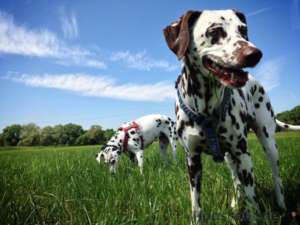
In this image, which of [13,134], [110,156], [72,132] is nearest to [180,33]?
[110,156]

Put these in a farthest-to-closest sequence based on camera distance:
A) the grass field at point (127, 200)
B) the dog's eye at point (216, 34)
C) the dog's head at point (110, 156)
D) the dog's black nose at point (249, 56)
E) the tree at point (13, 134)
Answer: the tree at point (13, 134) → the dog's head at point (110, 156) → the grass field at point (127, 200) → the dog's eye at point (216, 34) → the dog's black nose at point (249, 56)

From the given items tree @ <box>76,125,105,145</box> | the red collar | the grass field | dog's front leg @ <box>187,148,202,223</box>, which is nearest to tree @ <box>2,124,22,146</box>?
tree @ <box>76,125,105,145</box>

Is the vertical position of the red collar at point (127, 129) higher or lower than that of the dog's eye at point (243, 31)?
lower

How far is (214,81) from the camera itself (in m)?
3.44

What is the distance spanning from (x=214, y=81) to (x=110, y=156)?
6.50 metres

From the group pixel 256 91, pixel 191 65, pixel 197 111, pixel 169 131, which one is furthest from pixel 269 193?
pixel 169 131

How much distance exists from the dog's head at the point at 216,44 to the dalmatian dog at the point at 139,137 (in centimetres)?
650

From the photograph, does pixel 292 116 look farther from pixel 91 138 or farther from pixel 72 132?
pixel 72 132

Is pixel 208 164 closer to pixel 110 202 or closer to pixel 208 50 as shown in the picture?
pixel 110 202

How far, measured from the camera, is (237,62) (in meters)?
2.81

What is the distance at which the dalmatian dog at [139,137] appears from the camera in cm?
1019

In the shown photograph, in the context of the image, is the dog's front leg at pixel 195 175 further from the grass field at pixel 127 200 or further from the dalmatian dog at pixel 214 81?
the grass field at pixel 127 200

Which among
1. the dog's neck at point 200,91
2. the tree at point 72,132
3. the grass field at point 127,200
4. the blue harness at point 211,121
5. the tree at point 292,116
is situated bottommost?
the grass field at point 127,200

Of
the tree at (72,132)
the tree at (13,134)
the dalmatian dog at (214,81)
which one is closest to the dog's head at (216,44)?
the dalmatian dog at (214,81)
